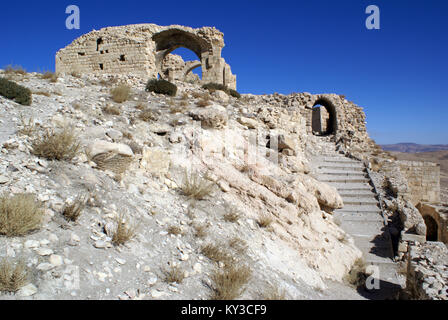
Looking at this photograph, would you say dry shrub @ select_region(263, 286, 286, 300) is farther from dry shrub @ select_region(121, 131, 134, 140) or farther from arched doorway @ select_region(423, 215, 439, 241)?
arched doorway @ select_region(423, 215, 439, 241)

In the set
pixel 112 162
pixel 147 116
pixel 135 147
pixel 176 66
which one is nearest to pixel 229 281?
pixel 112 162

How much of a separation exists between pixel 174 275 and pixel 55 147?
2.48 meters

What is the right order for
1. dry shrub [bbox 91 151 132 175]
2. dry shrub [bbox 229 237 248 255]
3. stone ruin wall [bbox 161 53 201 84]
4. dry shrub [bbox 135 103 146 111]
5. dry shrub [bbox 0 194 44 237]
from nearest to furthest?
1. dry shrub [bbox 0 194 44 237]
2. dry shrub [bbox 229 237 248 255]
3. dry shrub [bbox 91 151 132 175]
4. dry shrub [bbox 135 103 146 111]
5. stone ruin wall [bbox 161 53 201 84]

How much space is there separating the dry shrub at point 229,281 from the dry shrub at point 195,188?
1499 millimetres

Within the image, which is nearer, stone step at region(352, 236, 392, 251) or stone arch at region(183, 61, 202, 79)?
stone step at region(352, 236, 392, 251)

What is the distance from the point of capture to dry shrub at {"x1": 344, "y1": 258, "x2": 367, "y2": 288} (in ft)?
17.2

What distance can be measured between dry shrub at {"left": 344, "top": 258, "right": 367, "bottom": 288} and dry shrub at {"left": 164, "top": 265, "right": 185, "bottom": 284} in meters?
3.65

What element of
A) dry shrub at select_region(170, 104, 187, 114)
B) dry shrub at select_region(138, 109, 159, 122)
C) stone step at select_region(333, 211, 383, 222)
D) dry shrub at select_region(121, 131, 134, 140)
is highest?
dry shrub at select_region(170, 104, 187, 114)

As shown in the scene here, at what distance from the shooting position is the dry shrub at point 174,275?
2.95m

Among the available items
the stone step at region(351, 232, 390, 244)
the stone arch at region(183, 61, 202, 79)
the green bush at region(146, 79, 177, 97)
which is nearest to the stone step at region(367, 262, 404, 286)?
the stone step at region(351, 232, 390, 244)

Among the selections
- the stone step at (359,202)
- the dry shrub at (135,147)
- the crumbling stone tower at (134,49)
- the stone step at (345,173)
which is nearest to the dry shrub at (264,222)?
the dry shrub at (135,147)

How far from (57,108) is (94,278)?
4252 millimetres

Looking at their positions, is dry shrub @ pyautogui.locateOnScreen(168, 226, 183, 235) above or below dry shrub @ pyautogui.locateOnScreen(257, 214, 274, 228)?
above

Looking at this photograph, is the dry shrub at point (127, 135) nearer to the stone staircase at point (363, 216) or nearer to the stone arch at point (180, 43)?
the stone staircase at point (363, 216)
